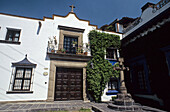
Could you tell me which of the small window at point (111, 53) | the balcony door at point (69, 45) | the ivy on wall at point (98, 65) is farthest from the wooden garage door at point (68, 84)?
the small window at point (111, 53)

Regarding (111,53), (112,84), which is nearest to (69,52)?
(111,53)

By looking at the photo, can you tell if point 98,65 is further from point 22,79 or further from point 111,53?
point 22,79

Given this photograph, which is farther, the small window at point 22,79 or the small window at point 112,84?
the small window at point 112,84

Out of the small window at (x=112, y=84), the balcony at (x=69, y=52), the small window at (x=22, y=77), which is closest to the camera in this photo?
the small window at (x=22, y=77)

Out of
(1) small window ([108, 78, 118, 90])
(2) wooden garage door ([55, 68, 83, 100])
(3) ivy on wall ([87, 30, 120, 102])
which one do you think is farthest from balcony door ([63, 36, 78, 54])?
(1) small window ([108, 78, 118, 90])

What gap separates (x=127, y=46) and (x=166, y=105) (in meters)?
6.16

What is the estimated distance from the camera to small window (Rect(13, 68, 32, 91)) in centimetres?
802

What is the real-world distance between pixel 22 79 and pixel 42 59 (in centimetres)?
216

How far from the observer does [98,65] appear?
991cm

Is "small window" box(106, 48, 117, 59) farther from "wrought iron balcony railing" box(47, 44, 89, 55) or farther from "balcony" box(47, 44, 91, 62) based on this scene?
"wrought iron balcony railing" box(47, 44, 89, 55)

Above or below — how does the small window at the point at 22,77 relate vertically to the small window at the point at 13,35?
below

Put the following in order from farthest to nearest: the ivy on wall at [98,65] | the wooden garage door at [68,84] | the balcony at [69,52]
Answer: the ivy on wall at [98,65] → the balcony at [69,52] → the wooden garage door at [68,84]

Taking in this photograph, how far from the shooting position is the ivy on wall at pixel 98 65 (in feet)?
30.3

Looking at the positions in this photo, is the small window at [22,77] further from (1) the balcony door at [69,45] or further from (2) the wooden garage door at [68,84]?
(1) the balcony door at [69,45]
